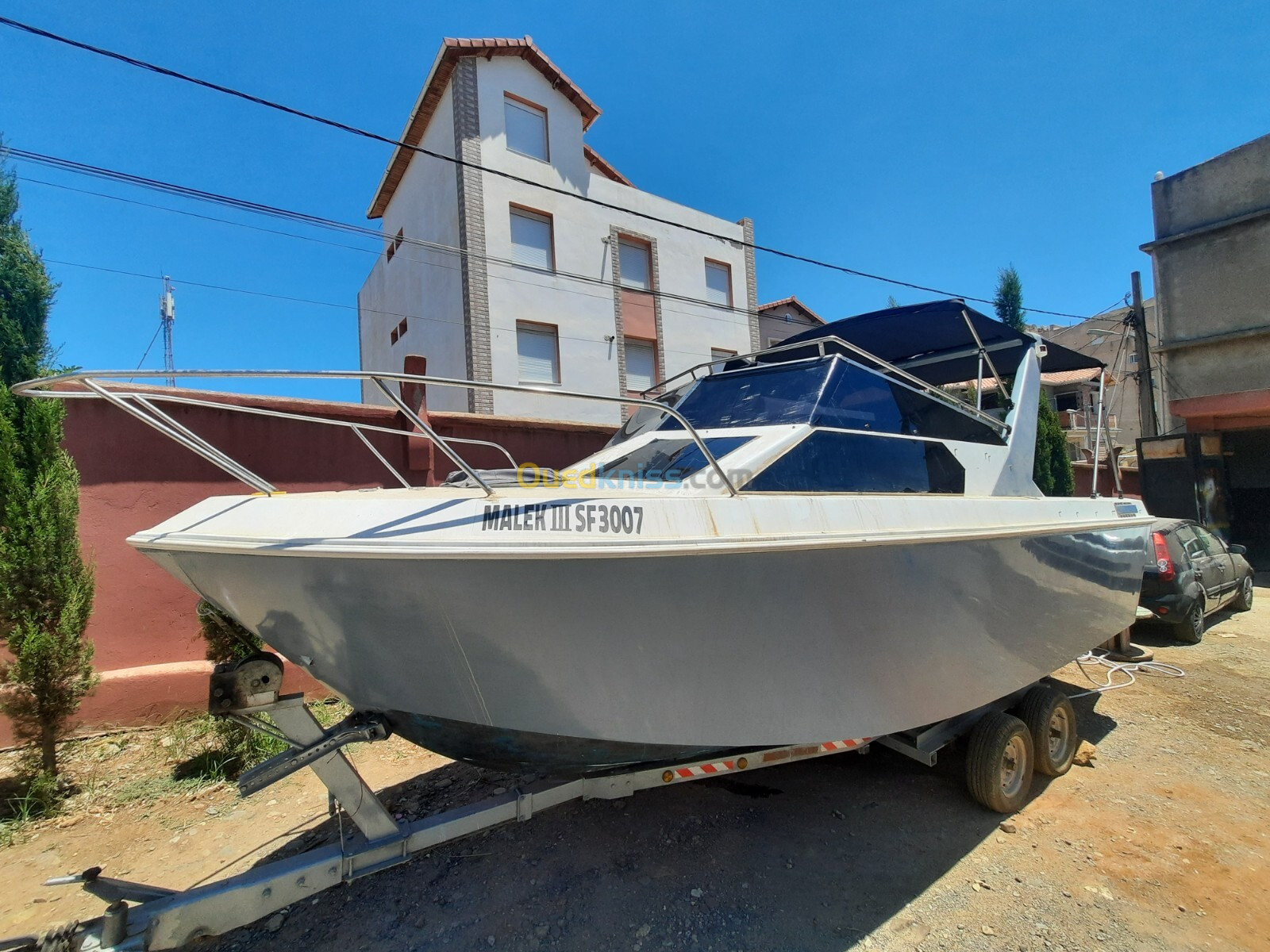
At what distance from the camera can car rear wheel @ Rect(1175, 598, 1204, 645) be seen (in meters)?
6.09

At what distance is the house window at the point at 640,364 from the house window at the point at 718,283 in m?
2.31

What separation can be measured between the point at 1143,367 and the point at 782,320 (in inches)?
348

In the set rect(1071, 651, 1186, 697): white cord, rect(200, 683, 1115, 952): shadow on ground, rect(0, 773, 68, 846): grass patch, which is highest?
rect(0, 773, 68, 846): grass patch

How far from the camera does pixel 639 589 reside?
1.84 meters

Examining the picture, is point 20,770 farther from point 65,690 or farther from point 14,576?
point 14,576

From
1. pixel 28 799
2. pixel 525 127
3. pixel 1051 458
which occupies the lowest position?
pixel 28 799

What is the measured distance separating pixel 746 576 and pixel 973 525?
1.23 m

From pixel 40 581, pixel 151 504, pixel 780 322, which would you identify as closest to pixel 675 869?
pixel 40 581

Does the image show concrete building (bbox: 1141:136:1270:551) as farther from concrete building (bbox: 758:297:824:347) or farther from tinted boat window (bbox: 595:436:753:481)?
tinted boat window (bbox: 595:436:753:481)

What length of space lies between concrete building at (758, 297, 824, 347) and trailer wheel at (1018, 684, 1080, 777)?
1543 cm

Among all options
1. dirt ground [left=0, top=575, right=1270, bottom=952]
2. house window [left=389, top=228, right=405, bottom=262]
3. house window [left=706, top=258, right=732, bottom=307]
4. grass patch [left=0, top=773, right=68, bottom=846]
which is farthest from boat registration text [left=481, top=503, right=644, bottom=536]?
house window [left=389, top=228, right=405, bottom=262]

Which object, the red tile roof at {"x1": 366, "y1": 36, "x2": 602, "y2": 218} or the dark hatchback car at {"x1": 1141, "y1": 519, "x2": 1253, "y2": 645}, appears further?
the red tile roof at {"x1": 366, "y1": 36, "x2": 602, "y2": 218}

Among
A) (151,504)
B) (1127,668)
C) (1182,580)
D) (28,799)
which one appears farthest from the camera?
(1182,580)

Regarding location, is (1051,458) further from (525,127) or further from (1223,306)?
(525,127)
